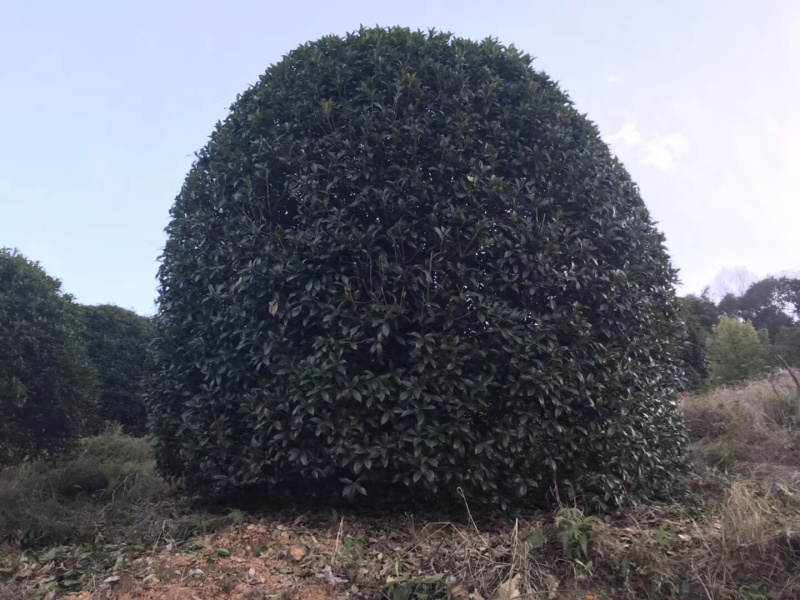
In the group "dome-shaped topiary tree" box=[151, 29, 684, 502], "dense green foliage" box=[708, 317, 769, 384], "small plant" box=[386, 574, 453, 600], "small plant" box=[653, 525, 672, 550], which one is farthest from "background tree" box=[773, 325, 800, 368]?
"small plant" box=[386, 574, 453, 600]

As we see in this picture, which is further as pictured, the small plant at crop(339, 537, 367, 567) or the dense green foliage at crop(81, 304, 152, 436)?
the dense green foliage at crop(81, 304, 152, 436)

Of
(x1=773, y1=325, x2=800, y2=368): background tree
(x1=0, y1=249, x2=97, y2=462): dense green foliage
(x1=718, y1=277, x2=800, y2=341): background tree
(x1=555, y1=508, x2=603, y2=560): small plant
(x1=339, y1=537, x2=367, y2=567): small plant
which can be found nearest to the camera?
(x1=555, y1=508, x2=603, y2=560): small plant

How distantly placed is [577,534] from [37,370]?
19.2ft

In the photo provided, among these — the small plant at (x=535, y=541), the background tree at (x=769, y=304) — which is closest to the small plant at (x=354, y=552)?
the small plant at (x=535, y=541)

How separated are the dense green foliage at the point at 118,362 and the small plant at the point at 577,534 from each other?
27.6 feet

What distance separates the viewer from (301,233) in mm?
4848

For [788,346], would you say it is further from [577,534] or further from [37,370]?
[37,370]

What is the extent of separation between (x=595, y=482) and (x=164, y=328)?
12.3 ft

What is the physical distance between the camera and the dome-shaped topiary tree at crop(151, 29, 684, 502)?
462cm

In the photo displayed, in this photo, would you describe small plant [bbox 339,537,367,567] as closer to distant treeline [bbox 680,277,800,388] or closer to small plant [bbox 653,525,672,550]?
small plant [bbox 653,525,672,550]

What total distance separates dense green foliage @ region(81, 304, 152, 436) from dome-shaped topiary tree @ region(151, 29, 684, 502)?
237 inches

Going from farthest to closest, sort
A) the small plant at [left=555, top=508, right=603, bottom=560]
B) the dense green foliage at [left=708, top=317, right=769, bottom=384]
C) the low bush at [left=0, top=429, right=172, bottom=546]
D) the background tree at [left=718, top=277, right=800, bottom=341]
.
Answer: the background tree at [left=718, top=277, right=800, bottom=341] < the dense green foliage at [left=708, top=317, right=769, bottom=384] < the low bush at [left=0, top=429, right=172, bottom=546] < the small plant at [left=555, top=508, right=603, bottom=560]

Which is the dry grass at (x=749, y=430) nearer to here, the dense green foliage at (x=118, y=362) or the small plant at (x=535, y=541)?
the small plant at (x=535, y=541)

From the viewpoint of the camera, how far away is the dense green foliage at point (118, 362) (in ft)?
36.3
